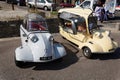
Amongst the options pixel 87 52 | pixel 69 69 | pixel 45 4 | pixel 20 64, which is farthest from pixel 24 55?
pixel 45 4

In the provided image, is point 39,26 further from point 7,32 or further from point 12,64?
point 7,32

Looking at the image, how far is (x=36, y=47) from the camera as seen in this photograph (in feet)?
34.2

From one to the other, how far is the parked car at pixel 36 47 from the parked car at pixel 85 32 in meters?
1.65

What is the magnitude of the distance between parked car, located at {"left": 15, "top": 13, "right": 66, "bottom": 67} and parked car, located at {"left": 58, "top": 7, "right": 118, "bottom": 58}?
165cm

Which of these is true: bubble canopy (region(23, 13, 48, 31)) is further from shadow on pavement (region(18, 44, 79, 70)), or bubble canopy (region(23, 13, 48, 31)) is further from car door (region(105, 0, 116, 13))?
car door (region(105, 0, 116, 13))

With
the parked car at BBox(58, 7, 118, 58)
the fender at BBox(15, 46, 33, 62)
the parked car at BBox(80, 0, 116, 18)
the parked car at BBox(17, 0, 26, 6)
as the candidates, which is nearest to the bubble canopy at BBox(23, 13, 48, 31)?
the fender at BBox(15, 46, 33, 62)

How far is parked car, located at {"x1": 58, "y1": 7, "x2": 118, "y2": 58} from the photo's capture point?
11.7 meters

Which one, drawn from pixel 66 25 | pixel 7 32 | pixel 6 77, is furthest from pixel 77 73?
pixel 7 32

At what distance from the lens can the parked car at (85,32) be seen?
38.5 feet

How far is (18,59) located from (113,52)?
4.48m

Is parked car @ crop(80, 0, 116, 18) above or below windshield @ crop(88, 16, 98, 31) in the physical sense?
above

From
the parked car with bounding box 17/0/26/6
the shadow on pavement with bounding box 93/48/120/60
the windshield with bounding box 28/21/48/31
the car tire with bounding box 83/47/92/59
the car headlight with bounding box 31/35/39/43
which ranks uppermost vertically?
the parked car with bounding box 17/0/26/6

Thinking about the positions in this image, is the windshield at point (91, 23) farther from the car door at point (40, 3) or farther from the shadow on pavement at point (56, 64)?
the car door at point (40, 3)

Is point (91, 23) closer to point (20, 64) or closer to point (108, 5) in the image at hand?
point (20, 64)
